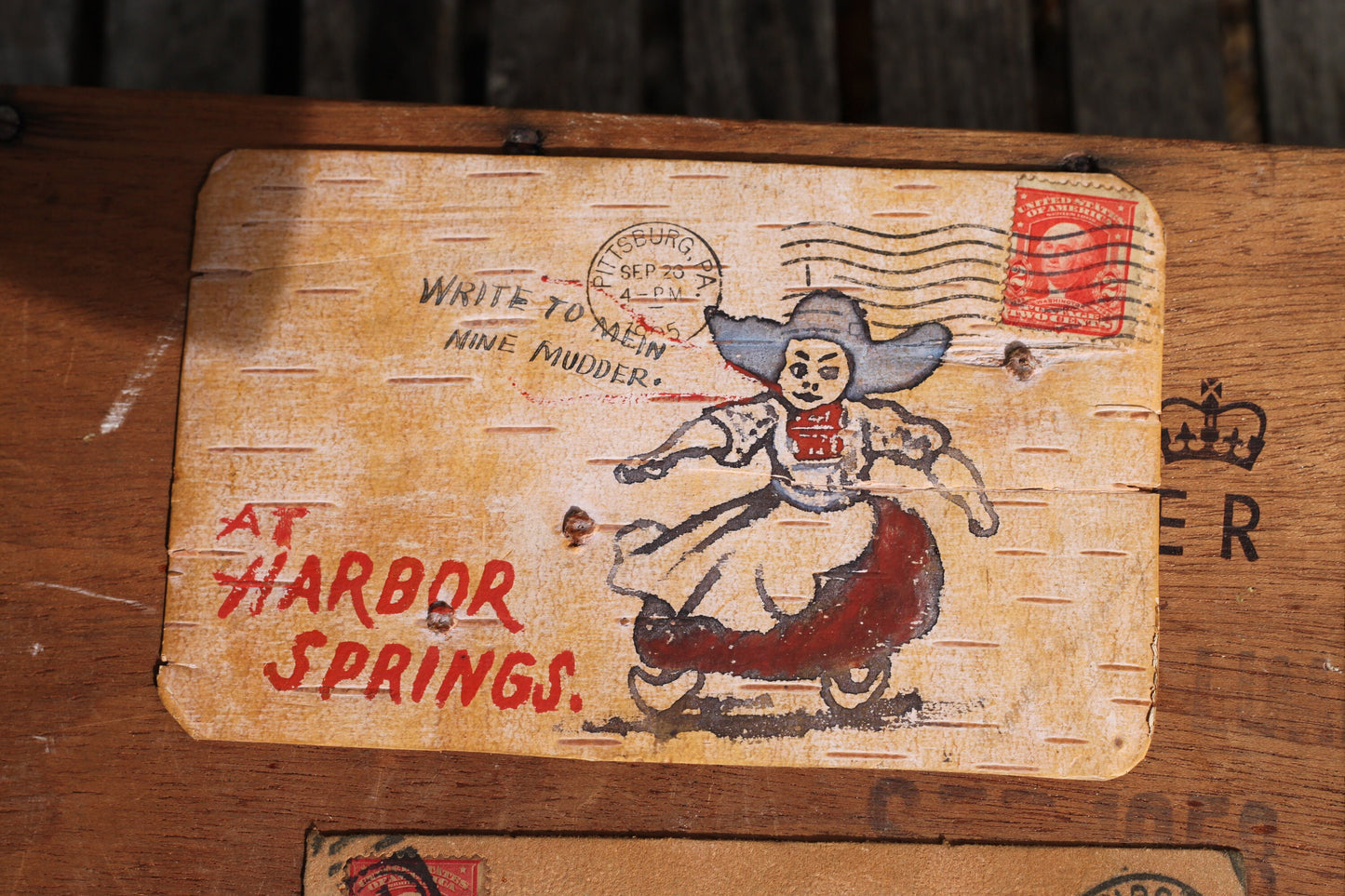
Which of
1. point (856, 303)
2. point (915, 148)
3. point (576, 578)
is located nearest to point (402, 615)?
point (576, 578)

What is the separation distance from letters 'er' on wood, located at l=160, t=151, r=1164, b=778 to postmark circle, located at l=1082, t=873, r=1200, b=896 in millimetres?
121

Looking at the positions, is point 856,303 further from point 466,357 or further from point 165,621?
point 165,621

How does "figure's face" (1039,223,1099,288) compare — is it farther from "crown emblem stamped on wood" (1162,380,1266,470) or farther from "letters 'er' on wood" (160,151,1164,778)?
"crown emblem stamped on wood" (1162,380,1266,470)

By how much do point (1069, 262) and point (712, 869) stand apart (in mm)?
720

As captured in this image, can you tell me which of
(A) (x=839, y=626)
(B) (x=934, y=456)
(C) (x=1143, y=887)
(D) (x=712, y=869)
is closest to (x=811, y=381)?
(B) (x=934, y=456)

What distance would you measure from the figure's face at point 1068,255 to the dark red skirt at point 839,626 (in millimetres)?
293

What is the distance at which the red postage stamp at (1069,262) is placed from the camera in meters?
0.85

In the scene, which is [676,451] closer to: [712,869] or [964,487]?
[964,487]

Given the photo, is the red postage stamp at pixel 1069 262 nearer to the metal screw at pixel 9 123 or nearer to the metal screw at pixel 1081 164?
the metal screw at pixel 1081 164

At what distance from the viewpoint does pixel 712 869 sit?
84 cm

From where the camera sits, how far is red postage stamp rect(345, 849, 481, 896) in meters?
0.83

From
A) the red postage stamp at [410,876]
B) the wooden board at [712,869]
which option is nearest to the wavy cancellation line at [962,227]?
the wooden board at [712,869]

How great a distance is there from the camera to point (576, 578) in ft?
2.76

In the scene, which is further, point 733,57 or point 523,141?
point 733,57
